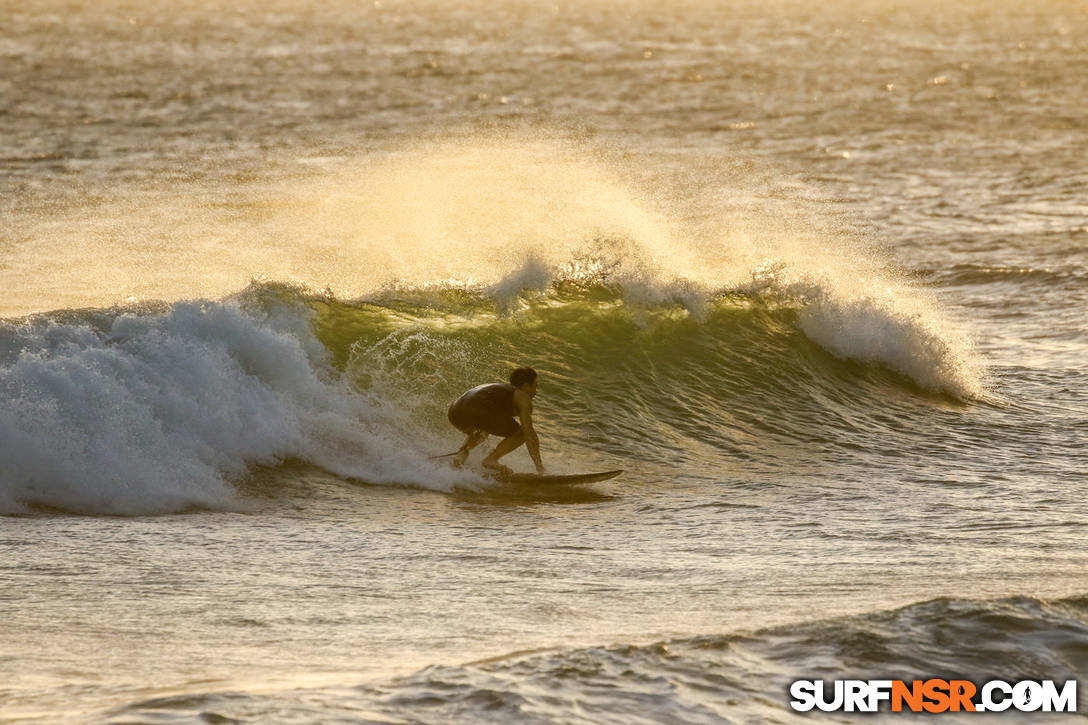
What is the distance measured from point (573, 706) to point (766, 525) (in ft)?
15.6

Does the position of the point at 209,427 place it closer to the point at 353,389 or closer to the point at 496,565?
the point at 353,389

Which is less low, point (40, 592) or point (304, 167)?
point (304, 167)

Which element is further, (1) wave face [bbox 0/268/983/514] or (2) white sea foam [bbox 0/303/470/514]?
(1) wave face [bbox 0/268/983/514]

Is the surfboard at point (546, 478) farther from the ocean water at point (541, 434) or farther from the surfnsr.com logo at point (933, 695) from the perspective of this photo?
the surfnsr.com logo at point (933, 695)

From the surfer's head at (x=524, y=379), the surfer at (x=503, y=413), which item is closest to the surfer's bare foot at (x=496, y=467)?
the surfer at (x=503, y=413)

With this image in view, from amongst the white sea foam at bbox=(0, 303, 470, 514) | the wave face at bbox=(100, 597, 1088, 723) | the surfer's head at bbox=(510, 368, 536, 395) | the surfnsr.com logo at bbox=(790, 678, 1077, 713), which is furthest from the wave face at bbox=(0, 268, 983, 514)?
the surfnsr.com logo at bbox=(790, 678, 1077, 713)

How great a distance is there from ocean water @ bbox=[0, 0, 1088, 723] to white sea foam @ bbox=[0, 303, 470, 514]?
4 centimetres

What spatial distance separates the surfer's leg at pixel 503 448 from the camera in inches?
493

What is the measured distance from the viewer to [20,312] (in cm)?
1755

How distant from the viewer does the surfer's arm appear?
1238 centimetres

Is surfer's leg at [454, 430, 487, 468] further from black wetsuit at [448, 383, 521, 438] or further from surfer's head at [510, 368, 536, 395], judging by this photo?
surfer's head at [510, 368, 536, 395]

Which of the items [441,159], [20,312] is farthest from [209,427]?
[441,159]

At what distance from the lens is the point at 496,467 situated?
12.5m

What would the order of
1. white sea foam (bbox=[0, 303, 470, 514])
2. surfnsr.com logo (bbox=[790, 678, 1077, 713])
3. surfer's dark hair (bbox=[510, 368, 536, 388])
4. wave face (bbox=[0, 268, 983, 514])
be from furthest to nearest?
surfer's dark hair (bbox=[510, 368, 536, 388]) < wave face (bbox=[0, 268, 983, 514]) < white sea foam (bbox=[0, 303, 470, 514]) < surfnsr.com logo (bbox=[790, 678, 1077, 713])
